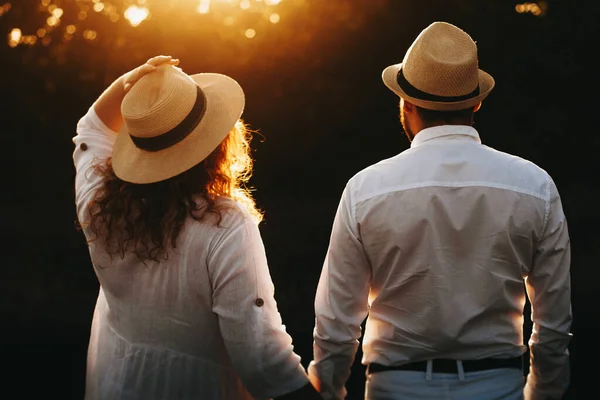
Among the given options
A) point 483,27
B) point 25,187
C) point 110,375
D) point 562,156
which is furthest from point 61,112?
point 110,375

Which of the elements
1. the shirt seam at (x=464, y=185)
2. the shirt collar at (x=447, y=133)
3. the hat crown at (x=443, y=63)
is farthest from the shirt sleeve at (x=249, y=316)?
the hat crown at (x=443, y=63)

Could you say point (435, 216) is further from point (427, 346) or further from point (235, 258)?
point (235, 258)

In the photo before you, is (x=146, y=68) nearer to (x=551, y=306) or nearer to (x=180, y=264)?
(x=180, y=264)

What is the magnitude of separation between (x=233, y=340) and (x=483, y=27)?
7.01 meters

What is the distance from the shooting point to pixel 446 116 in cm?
253

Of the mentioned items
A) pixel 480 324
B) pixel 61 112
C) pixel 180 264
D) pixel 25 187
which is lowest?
pixel 25 187

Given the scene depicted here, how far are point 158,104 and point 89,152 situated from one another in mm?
390

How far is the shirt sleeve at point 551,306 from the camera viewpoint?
8.04 feet

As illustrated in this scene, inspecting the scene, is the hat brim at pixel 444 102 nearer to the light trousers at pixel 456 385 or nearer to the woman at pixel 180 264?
the woman at pixel 180 264

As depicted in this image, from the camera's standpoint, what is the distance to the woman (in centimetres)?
233

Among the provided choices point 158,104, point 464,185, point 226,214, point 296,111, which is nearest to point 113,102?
point 158,104

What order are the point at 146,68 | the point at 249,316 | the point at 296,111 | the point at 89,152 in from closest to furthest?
1. the point at 249,316
2. the point at 146,68
3. the point at 89,152
4. the point at 296,111

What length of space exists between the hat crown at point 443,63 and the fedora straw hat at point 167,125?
57cm

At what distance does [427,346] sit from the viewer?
7.84 feet
